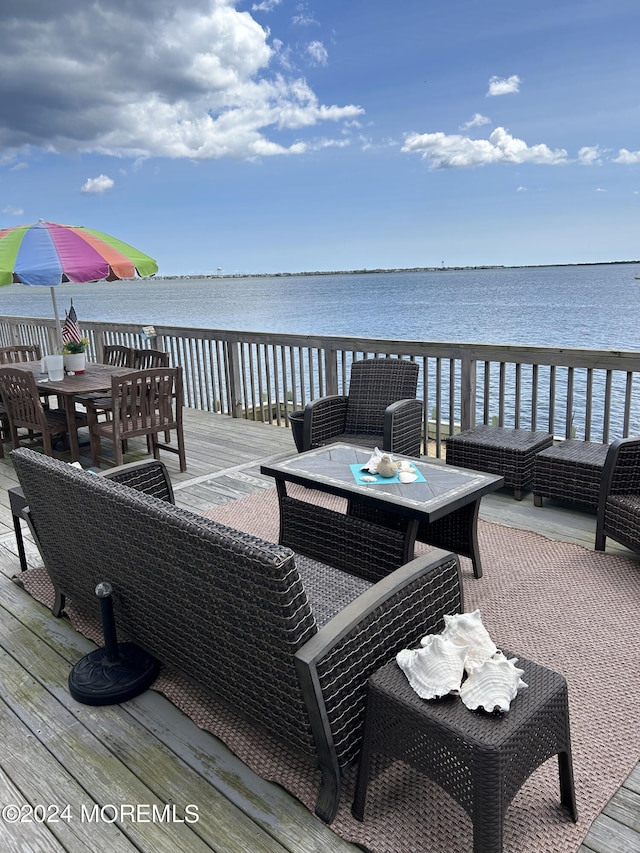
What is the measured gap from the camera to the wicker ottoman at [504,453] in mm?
4031

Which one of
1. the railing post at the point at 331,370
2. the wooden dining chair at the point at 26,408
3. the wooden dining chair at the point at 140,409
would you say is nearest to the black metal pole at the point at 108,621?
the wooden dining chair at the point at 140,409

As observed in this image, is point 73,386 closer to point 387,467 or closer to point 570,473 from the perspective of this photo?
point 387,467

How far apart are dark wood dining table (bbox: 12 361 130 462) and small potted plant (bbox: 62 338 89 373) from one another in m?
0.06

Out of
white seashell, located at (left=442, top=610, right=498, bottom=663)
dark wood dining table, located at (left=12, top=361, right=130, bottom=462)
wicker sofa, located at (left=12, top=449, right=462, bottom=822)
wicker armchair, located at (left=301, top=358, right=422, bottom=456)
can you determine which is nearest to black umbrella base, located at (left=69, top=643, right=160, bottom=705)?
wicker sofa, located at (left=12, top=449, right=462, bottom=822)

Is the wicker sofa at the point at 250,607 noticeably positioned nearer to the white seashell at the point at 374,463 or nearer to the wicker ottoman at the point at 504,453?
the white seashell at the point at 374,463

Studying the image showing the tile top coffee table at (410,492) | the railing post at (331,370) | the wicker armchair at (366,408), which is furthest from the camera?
the railing post at (331,370)

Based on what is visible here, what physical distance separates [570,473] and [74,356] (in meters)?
4.23

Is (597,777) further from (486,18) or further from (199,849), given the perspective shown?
(486,18)

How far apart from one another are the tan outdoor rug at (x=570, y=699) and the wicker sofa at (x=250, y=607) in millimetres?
178

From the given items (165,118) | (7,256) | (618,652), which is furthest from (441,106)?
(618,652)

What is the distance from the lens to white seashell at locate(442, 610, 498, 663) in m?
1.55

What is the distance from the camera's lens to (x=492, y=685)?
146 centimetres

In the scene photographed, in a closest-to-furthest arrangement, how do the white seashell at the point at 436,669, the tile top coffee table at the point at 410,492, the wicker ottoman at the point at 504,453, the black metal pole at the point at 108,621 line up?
the white seashell at the point at 436,669 < the black metal pole at the point at 108,621 < the tile top coffee table at the point at 410,492 < the wicker ottoman at the point at 504,453

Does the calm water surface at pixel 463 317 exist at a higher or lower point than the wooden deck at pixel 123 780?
lower
